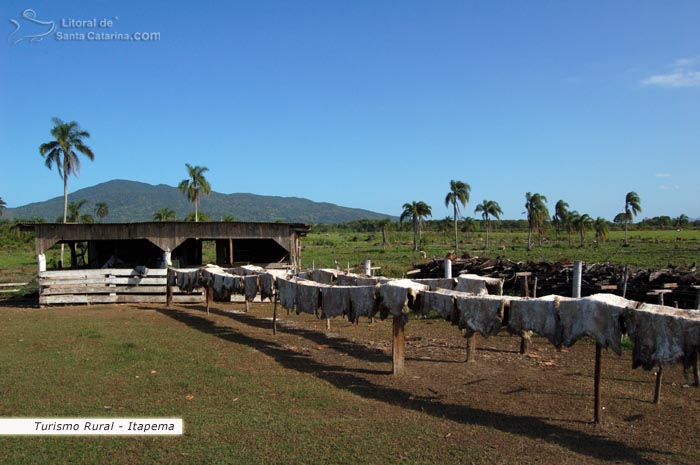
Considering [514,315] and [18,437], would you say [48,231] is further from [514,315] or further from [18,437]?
[514,315]

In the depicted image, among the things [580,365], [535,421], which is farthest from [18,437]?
[580,365]

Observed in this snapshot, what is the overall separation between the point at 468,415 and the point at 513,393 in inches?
59.8

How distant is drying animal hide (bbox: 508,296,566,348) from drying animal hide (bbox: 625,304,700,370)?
3.40 feet

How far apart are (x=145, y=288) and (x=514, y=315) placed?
1788 centimetres

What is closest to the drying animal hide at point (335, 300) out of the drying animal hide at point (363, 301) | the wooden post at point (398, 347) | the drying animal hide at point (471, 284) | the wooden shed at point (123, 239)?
the drying animal hide at point (363, 301)

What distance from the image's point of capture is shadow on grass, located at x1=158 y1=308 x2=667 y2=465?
6.34 metres

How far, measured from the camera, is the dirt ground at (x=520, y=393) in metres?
6.49

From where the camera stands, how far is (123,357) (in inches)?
443

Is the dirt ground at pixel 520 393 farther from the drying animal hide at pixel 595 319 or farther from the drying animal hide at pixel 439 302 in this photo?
the drying animal hide at pixel 439 302

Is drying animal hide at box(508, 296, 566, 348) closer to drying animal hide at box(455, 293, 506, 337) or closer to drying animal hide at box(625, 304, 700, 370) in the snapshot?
drying animal hide at box(455, 293, 506, 337)

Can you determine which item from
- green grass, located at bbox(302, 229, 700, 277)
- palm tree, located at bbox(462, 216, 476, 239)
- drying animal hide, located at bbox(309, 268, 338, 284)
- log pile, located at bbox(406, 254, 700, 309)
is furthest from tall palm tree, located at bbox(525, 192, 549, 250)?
drying animal hide, located at bbox(309, 268, 338, 284)

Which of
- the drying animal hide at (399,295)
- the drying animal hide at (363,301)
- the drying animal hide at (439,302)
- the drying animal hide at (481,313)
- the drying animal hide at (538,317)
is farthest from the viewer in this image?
the drying animal hide at (363,301)

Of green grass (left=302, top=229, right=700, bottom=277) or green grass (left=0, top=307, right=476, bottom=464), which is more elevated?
green grass (left=302, top=229, right=700, bottom=277)

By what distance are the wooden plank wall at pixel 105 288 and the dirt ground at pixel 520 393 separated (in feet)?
30.3
